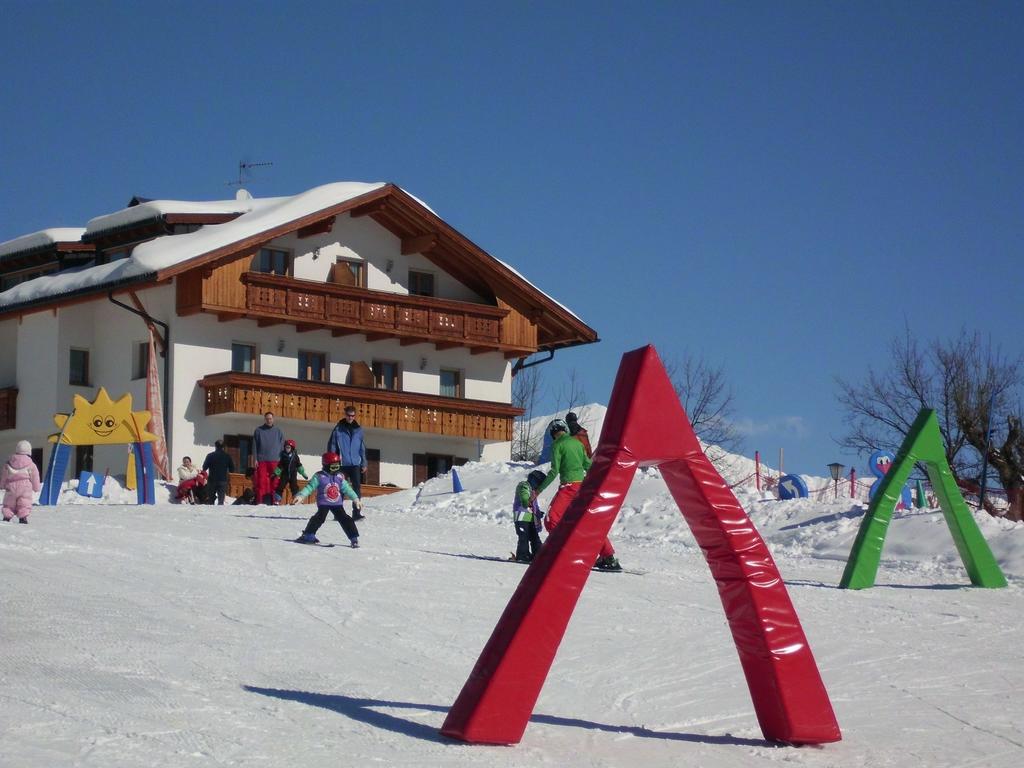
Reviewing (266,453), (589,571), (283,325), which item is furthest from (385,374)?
(589,571)

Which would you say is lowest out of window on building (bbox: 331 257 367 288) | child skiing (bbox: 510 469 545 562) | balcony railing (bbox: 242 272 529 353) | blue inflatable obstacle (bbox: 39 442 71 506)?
child skiing (bbox: 510 469 545 562)

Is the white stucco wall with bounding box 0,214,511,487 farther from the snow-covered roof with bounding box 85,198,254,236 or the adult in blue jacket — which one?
the adult in blue jacket

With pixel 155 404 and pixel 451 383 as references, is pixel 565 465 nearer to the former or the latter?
pixel 155 404

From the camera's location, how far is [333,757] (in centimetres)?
667

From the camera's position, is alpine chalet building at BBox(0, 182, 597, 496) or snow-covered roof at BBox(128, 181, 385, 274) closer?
snow-covered roof at BBox(128, 181, 385, 274)

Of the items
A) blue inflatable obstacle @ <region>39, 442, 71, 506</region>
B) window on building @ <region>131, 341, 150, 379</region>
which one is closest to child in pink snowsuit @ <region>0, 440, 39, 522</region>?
blue inflatable obstacle @ <region>39, 442, 71, 506</region>

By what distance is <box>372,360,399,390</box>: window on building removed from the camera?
42.0 m

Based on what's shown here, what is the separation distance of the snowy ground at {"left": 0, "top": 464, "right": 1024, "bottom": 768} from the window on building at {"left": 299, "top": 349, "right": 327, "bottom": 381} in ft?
69.4

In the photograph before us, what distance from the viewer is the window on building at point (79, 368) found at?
132 feet

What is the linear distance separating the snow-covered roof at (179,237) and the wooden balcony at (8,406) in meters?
2.40

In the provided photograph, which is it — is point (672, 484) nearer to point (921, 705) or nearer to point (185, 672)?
point (921, 705)

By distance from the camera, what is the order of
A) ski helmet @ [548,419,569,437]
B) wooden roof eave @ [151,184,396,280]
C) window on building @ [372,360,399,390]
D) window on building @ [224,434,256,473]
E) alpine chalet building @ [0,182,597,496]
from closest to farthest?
ski helmet @ [548,419,569,437] < wooden roof eave @ [151,184,396,280] < alpine chalet building @ [0,182,597,496] < window on building @ [224,434,256,473] < window on building @ [372,360,399,390]

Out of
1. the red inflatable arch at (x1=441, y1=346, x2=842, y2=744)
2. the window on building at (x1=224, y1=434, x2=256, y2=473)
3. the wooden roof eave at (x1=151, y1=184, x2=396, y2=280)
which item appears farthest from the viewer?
the window on building at (x1=224, y1=434, x2=256, y2=473)

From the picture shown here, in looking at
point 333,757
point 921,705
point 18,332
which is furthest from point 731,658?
point 18,332
